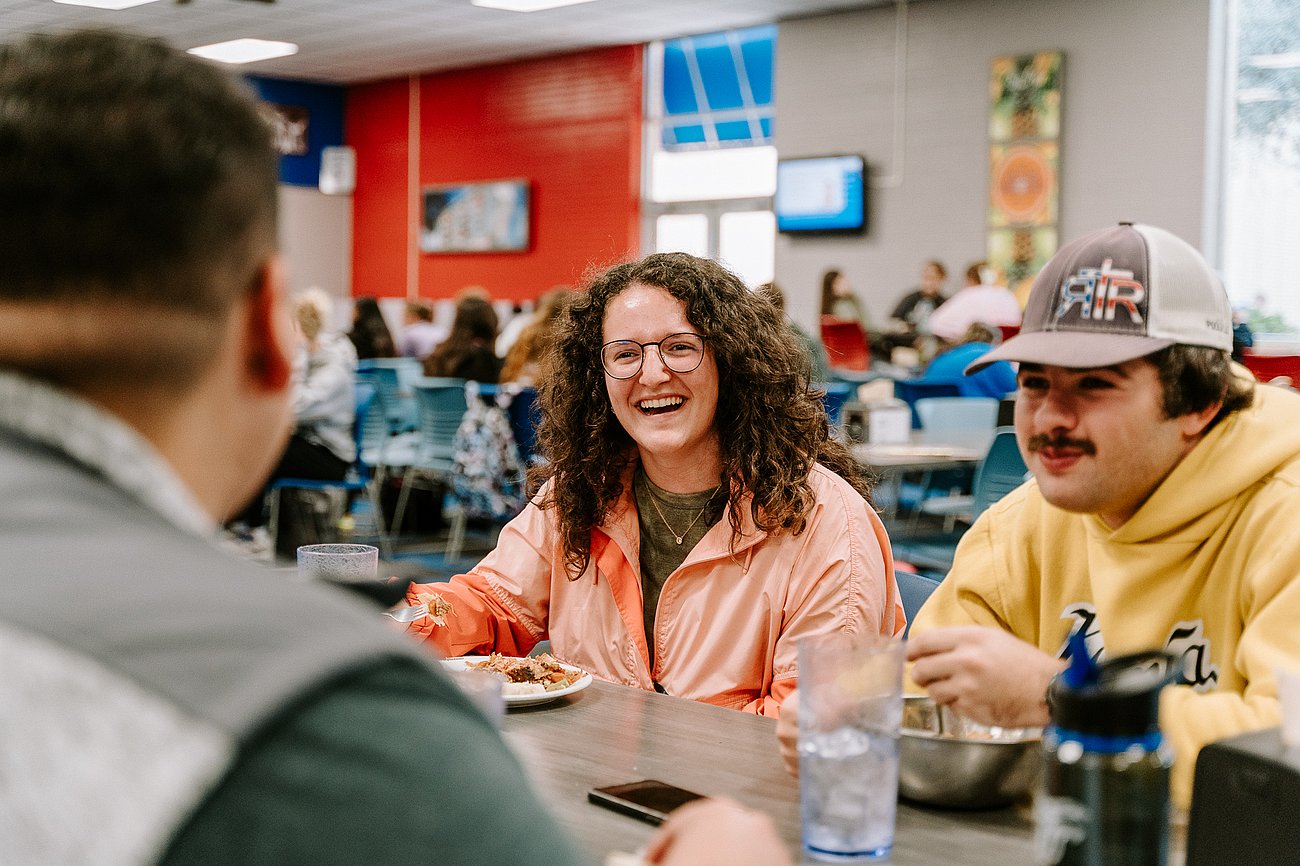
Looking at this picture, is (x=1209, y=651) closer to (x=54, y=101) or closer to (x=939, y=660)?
(x=939, y=660)

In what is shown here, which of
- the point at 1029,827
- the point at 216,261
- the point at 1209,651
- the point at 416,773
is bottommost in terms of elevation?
the point at 1029,827

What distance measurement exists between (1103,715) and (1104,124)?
30.1 feet

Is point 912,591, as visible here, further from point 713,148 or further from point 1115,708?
point 713,148

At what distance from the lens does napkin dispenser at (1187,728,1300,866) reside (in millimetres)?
1036

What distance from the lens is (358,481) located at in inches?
245

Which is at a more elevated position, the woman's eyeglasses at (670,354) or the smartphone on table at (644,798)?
the woman's eyeglasses at (670,354)

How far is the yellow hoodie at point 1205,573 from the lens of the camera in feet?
4.54

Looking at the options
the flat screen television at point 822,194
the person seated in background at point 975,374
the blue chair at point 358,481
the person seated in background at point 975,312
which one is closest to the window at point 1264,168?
the person seated in background at point 975,312

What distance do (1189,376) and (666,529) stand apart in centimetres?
95

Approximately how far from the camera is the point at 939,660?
1.29 meters

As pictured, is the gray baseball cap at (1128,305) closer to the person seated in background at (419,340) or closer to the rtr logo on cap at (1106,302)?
the rtr logo on cap at (1106,302)

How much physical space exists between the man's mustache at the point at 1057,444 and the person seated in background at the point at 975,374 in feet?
15.5

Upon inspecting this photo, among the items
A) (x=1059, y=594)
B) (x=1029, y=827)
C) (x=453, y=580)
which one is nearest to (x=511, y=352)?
(x=453, y=580)

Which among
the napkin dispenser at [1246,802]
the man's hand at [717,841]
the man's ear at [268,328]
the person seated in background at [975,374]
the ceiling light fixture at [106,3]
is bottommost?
the napkin dispenser at [1246,802]
